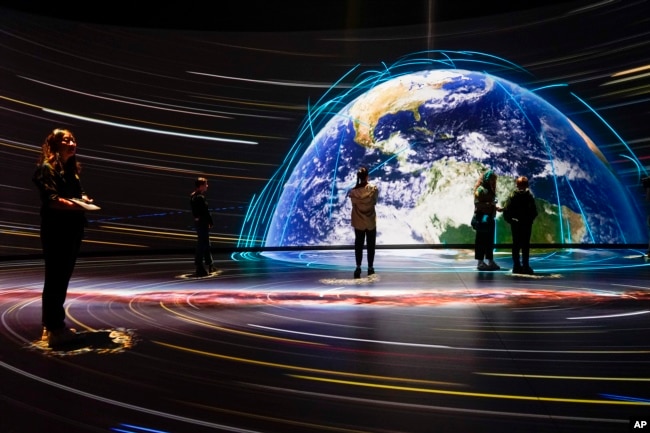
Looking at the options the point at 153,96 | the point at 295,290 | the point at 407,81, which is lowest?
the point at 295,290

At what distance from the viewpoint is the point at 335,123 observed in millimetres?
12234

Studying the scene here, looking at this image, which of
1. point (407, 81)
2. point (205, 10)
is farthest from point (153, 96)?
point (407, 81)

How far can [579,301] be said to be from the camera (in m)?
4.68

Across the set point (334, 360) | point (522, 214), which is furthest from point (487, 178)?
point (334, 360)

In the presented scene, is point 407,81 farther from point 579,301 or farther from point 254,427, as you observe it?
point 254,427

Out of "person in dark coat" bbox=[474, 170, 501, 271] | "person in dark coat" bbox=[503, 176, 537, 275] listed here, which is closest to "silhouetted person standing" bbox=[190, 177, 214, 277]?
"person in dark coat" bbox=[474, 170, 501, 271]

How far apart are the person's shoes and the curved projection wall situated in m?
7.73

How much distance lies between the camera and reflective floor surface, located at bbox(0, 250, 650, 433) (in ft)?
6.80

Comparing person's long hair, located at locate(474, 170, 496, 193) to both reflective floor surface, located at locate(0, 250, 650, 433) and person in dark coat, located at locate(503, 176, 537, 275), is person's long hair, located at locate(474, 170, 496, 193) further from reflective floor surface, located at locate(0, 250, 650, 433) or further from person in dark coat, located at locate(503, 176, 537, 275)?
reflective floor surface, located at locate(0, 250, 650, 433)

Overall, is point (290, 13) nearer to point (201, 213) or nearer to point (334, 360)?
point (201, 213)

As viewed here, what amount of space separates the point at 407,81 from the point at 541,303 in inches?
341

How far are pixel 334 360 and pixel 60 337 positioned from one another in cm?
169

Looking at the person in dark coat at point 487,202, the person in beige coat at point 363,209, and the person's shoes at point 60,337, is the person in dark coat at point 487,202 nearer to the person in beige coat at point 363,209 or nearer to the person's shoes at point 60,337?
the person in beige coat at point 363,209

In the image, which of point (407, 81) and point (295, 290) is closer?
point (295, 290)
